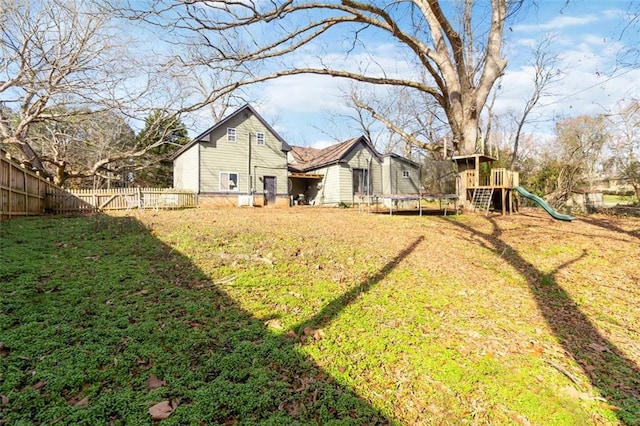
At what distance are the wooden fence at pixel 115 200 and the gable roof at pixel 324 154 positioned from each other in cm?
1000

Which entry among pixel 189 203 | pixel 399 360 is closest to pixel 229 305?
pixel 399 360

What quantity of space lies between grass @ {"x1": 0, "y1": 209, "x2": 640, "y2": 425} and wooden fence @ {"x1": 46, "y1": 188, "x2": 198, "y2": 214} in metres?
9.00

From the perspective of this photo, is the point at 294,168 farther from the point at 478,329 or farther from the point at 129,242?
the point at 478,329

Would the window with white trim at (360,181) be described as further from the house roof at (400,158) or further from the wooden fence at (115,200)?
the wooden fence at (115,200)

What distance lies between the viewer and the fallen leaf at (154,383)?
2.42 meters

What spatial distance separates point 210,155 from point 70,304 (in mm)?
17422

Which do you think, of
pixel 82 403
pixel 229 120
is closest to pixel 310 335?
pixel 82 403

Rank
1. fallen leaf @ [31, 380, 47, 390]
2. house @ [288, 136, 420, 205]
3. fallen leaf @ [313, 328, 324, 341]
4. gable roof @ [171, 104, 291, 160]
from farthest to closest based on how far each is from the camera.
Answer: house @ [288, 136, 420, 205] → gable roof @ [171, 104, 291, 160] → fallen leaf @ [313, 328, 324, 341] → fallen leaf @ [31, 380, 47, 390]

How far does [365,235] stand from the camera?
25.6 ft

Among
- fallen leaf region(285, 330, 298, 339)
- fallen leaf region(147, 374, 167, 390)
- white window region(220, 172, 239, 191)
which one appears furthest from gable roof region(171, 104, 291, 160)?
fallen leaf region(147, 374, 167, 390)

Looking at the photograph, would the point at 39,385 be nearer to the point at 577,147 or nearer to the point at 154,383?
the point at 154,383

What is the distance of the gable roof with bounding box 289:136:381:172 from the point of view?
23023 millimetres

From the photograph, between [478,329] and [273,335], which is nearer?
[273,335]

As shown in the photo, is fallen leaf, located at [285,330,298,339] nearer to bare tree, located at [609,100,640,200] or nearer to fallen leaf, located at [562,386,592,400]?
fallen leaf, located at [562,386,592,400]
